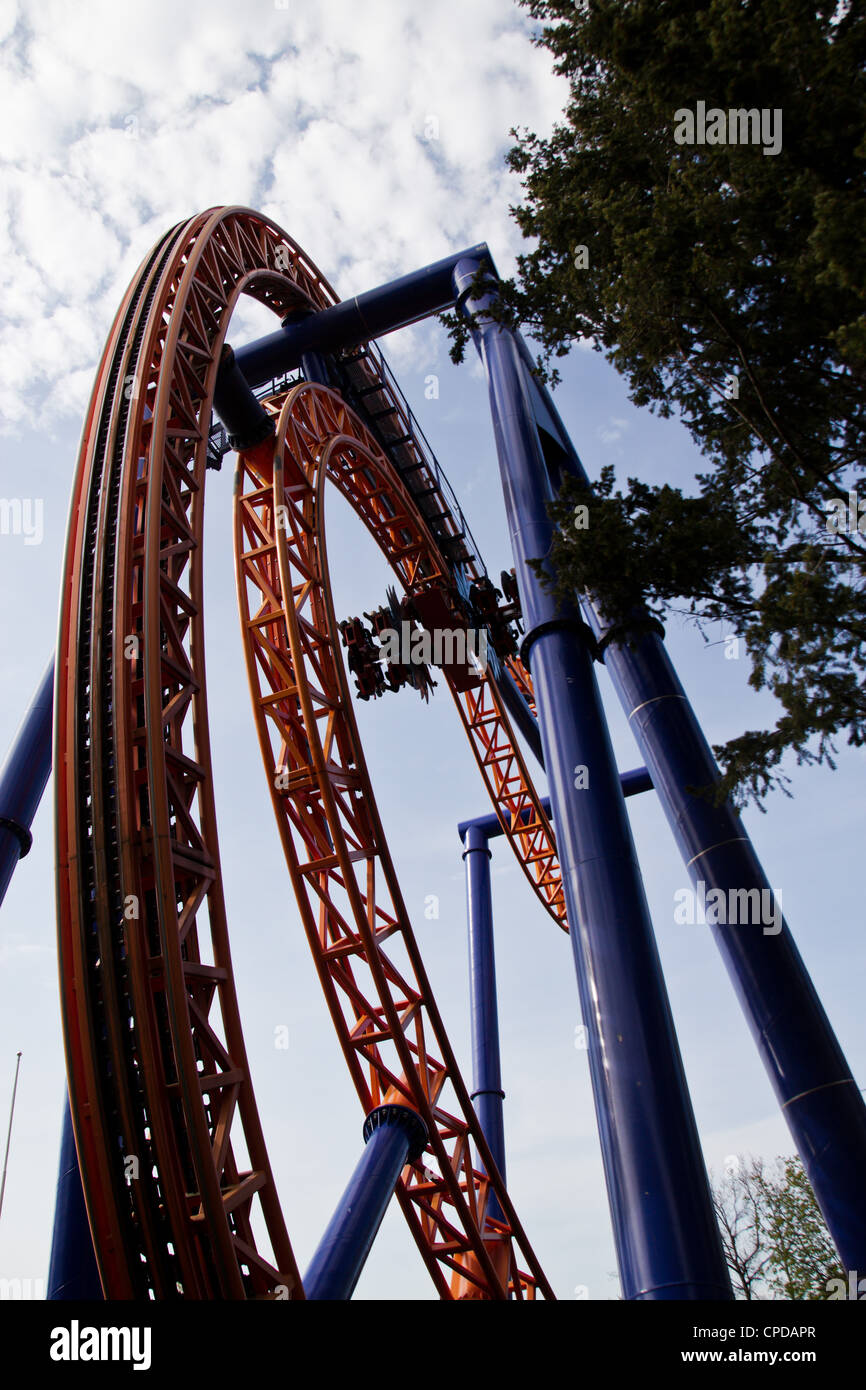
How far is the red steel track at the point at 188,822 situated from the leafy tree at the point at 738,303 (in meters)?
3.82

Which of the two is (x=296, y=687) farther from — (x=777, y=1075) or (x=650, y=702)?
(x=777, y=1075)

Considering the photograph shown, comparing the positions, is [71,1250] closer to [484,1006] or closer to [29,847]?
[29,847]

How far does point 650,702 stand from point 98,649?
492cm

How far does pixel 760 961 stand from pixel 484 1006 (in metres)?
9.42

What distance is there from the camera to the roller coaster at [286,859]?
571 cm

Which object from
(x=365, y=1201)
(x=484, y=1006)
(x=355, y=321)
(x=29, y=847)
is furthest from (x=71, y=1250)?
(x=355, y=321)

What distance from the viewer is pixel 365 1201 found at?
8406 millimetres

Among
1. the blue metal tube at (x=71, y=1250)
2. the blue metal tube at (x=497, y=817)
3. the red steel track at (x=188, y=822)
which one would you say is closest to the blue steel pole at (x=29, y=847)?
the blue metal tube at (x=71, y=1250)

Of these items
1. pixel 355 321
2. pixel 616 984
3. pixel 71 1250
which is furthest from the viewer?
pixel 355 321

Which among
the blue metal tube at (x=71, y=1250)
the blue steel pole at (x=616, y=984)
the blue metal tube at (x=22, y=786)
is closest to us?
the blue steel pole at (x=616, y=984)

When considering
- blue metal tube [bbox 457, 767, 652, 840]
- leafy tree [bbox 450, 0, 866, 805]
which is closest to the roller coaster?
leafy tree [bbox 450, 0, 866, 805]

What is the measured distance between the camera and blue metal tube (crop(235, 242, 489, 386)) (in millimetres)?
13625

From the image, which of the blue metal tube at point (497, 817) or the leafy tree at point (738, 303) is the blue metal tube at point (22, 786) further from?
the blue metal tube at point (497, 817)
